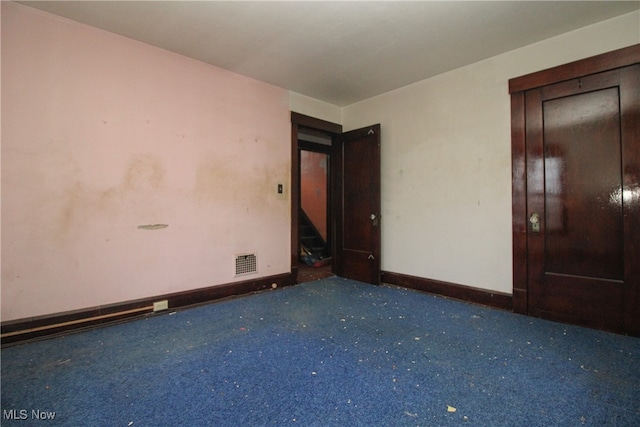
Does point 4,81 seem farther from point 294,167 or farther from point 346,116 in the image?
point 346,116

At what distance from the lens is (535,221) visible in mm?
2639

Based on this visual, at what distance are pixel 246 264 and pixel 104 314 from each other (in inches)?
55.6

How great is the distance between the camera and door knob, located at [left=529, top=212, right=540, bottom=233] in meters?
2.63

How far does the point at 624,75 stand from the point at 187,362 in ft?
13.0

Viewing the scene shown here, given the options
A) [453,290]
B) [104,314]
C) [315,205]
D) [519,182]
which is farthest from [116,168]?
[315,205]

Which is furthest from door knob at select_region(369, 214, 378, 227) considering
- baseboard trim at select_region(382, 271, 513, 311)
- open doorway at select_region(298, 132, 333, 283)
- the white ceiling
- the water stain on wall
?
the water stain on wall

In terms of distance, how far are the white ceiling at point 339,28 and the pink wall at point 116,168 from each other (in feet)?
0.87

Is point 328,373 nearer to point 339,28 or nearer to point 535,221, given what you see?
point 535,221

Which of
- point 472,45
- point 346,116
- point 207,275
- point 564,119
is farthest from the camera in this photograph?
point 346,116

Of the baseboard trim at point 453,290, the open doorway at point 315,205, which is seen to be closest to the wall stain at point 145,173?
the open doorway at point 315,205

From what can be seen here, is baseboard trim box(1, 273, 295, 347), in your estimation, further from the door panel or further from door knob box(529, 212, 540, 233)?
the door panel

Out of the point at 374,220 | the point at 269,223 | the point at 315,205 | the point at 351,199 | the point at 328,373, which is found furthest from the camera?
the point at 315,205

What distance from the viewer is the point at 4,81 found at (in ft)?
6.86

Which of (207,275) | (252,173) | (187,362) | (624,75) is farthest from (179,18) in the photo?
(624,75)
